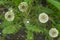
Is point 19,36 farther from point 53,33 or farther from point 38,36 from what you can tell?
point 53,33

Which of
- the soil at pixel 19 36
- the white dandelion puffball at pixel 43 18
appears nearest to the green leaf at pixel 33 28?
the white dandelion puffball at pixel 43 18

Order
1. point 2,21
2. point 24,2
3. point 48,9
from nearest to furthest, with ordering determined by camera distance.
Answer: point 24,2
point 48,9
point 2,21

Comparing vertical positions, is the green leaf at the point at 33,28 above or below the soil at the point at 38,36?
above

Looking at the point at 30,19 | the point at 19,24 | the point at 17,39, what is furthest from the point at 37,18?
the point at 17,39

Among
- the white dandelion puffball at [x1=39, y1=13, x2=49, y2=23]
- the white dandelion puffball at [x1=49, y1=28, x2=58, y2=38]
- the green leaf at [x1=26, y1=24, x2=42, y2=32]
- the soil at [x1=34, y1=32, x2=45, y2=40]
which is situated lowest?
the soil at [x1=34, y1=32, x2=45, y2=40]

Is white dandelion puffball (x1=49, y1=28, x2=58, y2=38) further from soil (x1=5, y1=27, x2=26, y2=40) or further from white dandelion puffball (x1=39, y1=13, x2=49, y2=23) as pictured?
soil (x1=5, y1=27, x2=26, y2=40)

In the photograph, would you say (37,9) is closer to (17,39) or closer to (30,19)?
(30,19)

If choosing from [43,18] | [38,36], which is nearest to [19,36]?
[38,36]

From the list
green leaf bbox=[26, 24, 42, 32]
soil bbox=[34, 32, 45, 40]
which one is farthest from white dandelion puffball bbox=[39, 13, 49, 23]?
soil bbox=[34, 32, 45, 40]

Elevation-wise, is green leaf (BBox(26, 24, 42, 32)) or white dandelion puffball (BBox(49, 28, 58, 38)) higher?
green leaf (BBox(26, 24, 42, 32))

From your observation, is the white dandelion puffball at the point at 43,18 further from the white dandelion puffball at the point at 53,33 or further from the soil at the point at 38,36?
the soil at the point at 38,36

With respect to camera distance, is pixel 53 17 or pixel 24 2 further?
pixel 53 17
